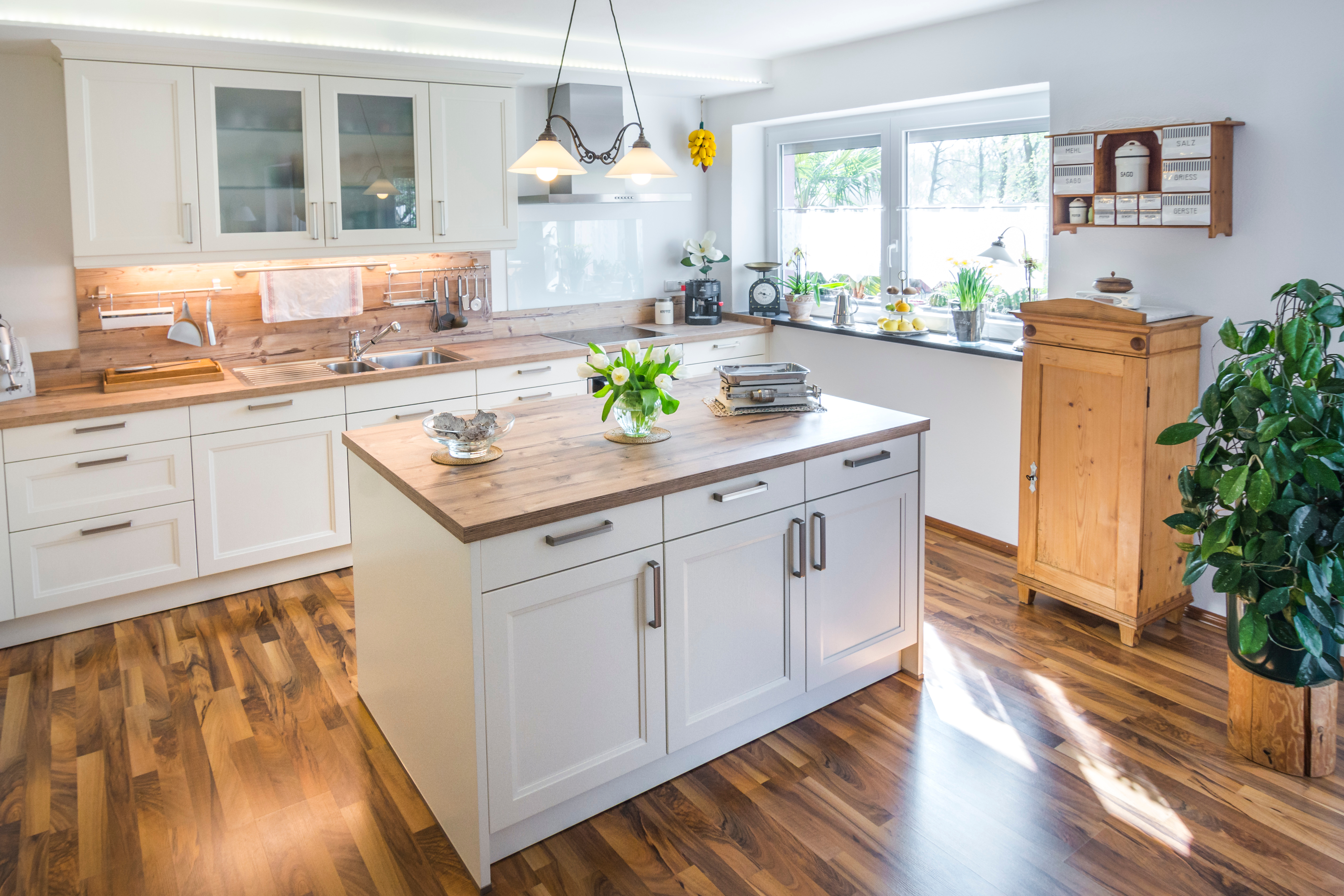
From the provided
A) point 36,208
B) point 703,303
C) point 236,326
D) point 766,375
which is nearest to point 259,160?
point 236,326

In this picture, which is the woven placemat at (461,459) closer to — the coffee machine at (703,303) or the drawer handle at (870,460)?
the drawer handle at (870,460)

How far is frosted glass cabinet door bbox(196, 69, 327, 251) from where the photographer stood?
3768 millimetres

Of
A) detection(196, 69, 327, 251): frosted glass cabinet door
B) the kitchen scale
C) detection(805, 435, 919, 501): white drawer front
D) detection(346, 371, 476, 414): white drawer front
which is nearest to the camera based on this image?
detection(805, 435, 919, 501): white drawer front

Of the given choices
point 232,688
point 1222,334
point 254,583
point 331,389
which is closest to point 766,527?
point 1222,334

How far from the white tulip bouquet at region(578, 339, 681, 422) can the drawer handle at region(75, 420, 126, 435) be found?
200 centimetres

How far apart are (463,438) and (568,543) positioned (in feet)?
1.54

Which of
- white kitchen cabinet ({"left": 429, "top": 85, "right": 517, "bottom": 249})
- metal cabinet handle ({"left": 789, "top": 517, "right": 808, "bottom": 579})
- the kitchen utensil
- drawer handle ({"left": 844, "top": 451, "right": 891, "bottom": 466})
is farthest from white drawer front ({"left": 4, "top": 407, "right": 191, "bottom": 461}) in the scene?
drawer handle ({"left": 844, "top": 451, "right": 891, "bottom": 466})

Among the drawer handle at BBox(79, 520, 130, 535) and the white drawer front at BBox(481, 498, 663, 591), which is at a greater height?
the white drawer front at BBox(481, 498, 663, 591)

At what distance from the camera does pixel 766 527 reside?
2650 mm

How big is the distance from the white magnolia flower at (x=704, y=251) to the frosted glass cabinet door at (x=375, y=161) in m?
1.75

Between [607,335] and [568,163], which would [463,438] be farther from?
[607,335]

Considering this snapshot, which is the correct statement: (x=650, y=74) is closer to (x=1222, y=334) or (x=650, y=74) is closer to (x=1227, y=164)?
(x=1227, y=164)

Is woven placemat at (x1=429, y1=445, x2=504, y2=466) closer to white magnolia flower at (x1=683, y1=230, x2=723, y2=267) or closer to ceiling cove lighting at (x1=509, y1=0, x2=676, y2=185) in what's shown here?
ceiling cove lighting at (x1=509, y1=0, x2=676, y2=185)

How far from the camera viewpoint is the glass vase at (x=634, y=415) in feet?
8.77
